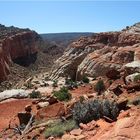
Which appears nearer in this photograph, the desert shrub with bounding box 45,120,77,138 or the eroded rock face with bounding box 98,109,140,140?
the eroded rock face with bounding box 98,109,140,140

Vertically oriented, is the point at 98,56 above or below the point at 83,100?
below

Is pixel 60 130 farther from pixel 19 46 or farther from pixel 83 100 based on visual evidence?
pixel 19 46

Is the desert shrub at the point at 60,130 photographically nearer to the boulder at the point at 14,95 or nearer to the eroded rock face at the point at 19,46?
the boulder at the point at 14,95

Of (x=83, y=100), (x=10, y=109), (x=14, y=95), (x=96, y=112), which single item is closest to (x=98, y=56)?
(x=14, y=95)

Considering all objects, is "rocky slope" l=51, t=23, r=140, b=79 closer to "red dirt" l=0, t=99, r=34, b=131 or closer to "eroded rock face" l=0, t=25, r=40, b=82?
"red dirt" l=0, t=99, r=34, b=131

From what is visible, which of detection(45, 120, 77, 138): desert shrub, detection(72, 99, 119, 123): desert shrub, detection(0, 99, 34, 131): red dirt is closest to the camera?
A: detection(45, 120, 77, 138): desert shrub

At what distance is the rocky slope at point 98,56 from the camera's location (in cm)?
3416

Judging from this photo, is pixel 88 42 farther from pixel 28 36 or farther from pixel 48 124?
pixel 28 36

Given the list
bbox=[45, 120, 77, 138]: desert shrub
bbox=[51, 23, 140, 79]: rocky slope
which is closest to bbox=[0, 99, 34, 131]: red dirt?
bbox=[45, 120, 77, 138]: desert shrub

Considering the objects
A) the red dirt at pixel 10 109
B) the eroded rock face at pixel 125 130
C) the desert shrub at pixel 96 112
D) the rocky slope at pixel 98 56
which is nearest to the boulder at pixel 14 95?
the red dirt at pixel 10 109

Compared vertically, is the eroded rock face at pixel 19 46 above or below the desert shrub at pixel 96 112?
below

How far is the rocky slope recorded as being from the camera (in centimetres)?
3416

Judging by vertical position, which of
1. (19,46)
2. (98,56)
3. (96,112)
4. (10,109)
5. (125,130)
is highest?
(125,130)

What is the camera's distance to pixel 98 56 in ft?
124
